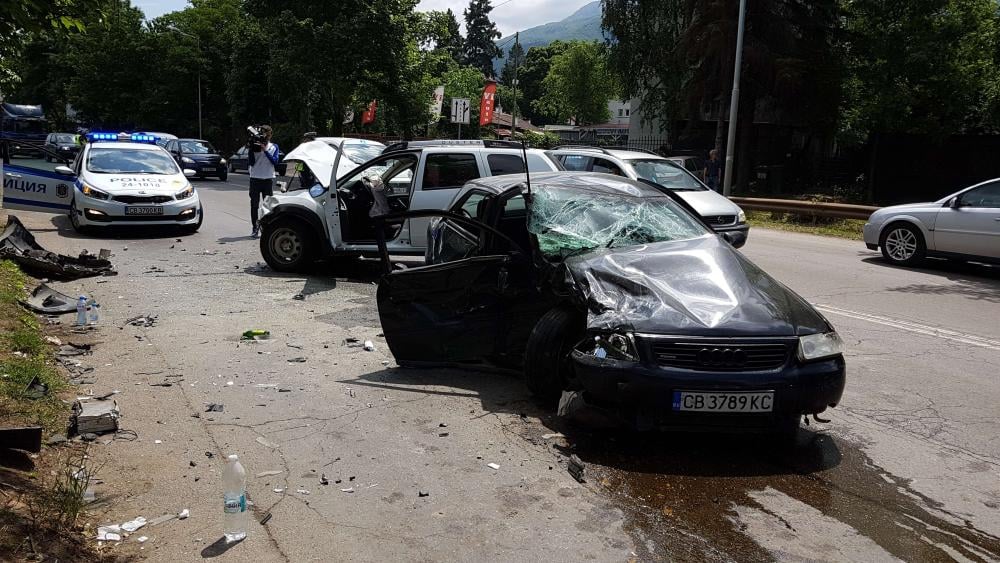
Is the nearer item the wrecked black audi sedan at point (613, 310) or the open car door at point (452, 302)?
the wrecked black audi sedan at point (613, 310)

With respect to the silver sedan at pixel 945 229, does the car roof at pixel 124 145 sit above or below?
above

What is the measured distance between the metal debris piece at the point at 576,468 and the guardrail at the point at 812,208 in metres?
15.6

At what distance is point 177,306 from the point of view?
28.5 ft

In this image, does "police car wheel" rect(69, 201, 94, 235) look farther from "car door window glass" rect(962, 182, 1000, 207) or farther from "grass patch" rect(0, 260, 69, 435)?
"car door window glass" rect(962, 182, 1000, 207)

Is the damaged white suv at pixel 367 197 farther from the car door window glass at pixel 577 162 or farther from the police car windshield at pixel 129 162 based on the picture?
the police car windshield at pixel 129 162

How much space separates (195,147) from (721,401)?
30.0 m

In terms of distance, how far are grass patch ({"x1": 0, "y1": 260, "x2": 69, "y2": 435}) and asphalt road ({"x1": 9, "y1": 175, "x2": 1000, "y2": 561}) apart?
1.24 ft

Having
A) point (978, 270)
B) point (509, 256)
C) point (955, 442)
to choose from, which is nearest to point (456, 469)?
point (509, 256)

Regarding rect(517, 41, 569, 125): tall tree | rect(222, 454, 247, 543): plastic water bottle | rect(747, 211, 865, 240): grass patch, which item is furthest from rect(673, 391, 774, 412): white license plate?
rect(517, 41, 569, 125): tall tree

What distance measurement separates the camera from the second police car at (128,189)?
13.6 metres

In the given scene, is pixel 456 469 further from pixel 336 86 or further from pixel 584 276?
pixel 336 86

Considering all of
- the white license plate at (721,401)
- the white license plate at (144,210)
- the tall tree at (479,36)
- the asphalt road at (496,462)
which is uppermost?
the tall tree at (479,36)

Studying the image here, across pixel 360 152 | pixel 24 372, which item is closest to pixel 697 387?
pixel 24 372

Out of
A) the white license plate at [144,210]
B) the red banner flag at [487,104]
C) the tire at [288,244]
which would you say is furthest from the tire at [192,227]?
the red banner flag at [487,104]
